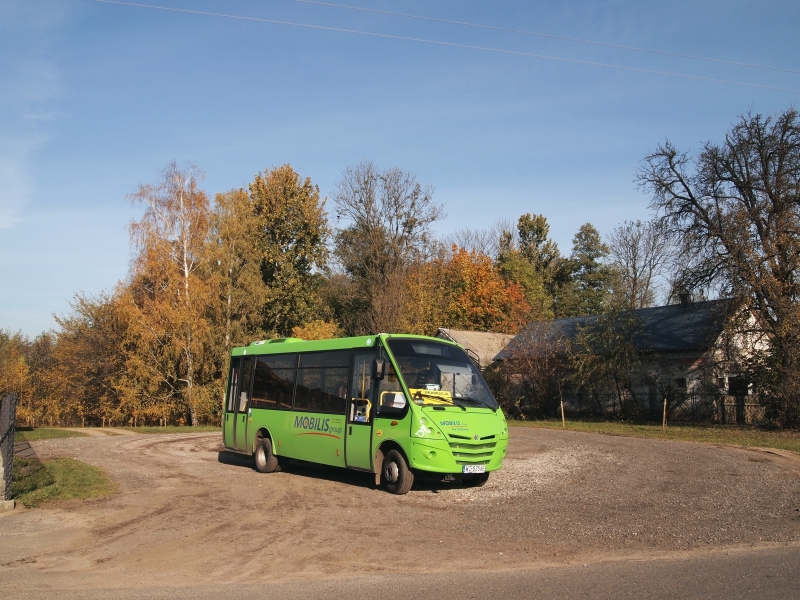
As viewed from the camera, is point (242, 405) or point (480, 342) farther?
point (480, 342)

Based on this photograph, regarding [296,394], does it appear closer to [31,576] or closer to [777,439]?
[31,576]

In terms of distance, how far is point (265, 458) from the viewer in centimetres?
1533

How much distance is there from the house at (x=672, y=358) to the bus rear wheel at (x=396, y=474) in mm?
20243

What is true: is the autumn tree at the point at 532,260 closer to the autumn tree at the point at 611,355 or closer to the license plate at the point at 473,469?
the autumn tree at the point at 611,355

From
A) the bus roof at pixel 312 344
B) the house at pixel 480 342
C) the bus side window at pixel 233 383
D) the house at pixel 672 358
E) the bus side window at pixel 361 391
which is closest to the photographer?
the bus side window at pixel 361 391

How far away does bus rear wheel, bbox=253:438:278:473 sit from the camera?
15227 millimetres

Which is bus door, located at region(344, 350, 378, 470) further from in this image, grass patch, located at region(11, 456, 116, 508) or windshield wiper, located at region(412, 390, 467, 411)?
grass patch, located at region(11, 456, 116, 508)

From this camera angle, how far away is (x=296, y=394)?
48.6ft

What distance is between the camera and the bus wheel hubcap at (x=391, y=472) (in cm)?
1234

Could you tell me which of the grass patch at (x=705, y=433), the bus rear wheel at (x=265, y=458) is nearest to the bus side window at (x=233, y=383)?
the bus rear wheel at (x=265, y=458)

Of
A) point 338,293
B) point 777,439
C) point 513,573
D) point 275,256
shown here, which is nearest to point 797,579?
point 513,573

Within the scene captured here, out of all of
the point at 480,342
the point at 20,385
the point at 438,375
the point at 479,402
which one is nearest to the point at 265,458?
the point at 438,375

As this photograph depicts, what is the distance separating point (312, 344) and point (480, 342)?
32583mm

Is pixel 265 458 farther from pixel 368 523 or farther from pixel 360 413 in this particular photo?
pixel 368 523
